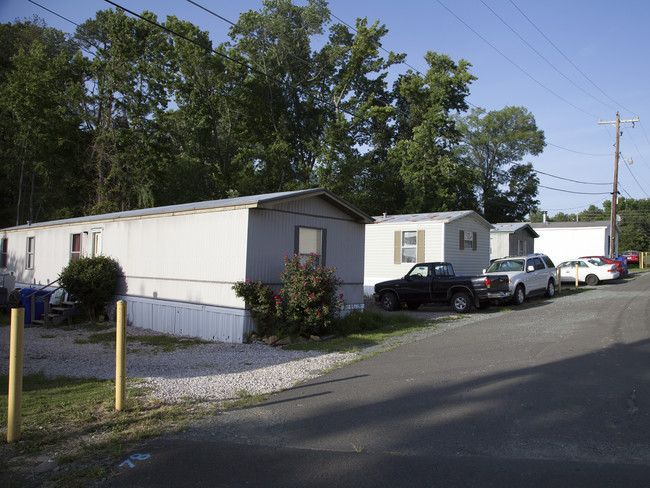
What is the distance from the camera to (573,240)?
39750mm

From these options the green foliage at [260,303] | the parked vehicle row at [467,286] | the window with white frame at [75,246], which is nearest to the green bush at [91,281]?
the window with white frame at [75,246]

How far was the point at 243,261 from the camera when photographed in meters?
11.6

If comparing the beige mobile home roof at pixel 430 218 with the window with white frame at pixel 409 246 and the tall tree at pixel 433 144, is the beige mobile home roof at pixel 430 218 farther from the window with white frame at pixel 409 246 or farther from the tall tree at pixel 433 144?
the tall tree at pixel 433 144

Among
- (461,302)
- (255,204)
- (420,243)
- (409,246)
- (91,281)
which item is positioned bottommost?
(461,302)

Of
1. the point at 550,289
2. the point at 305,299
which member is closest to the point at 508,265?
the point at 550,289

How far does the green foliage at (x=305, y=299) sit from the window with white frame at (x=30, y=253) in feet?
45.6

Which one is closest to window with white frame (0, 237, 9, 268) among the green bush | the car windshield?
the green bush

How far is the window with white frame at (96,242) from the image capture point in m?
16.5

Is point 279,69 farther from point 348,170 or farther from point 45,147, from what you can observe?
point 45,147

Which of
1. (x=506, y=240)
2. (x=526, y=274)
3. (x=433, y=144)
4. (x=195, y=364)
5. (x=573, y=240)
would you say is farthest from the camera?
(x=573, y=240)

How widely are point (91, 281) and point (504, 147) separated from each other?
4824 cm

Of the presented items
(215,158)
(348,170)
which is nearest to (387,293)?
(348,170)

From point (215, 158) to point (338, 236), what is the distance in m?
22.3

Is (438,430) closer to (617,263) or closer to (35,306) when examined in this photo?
(35,306)
